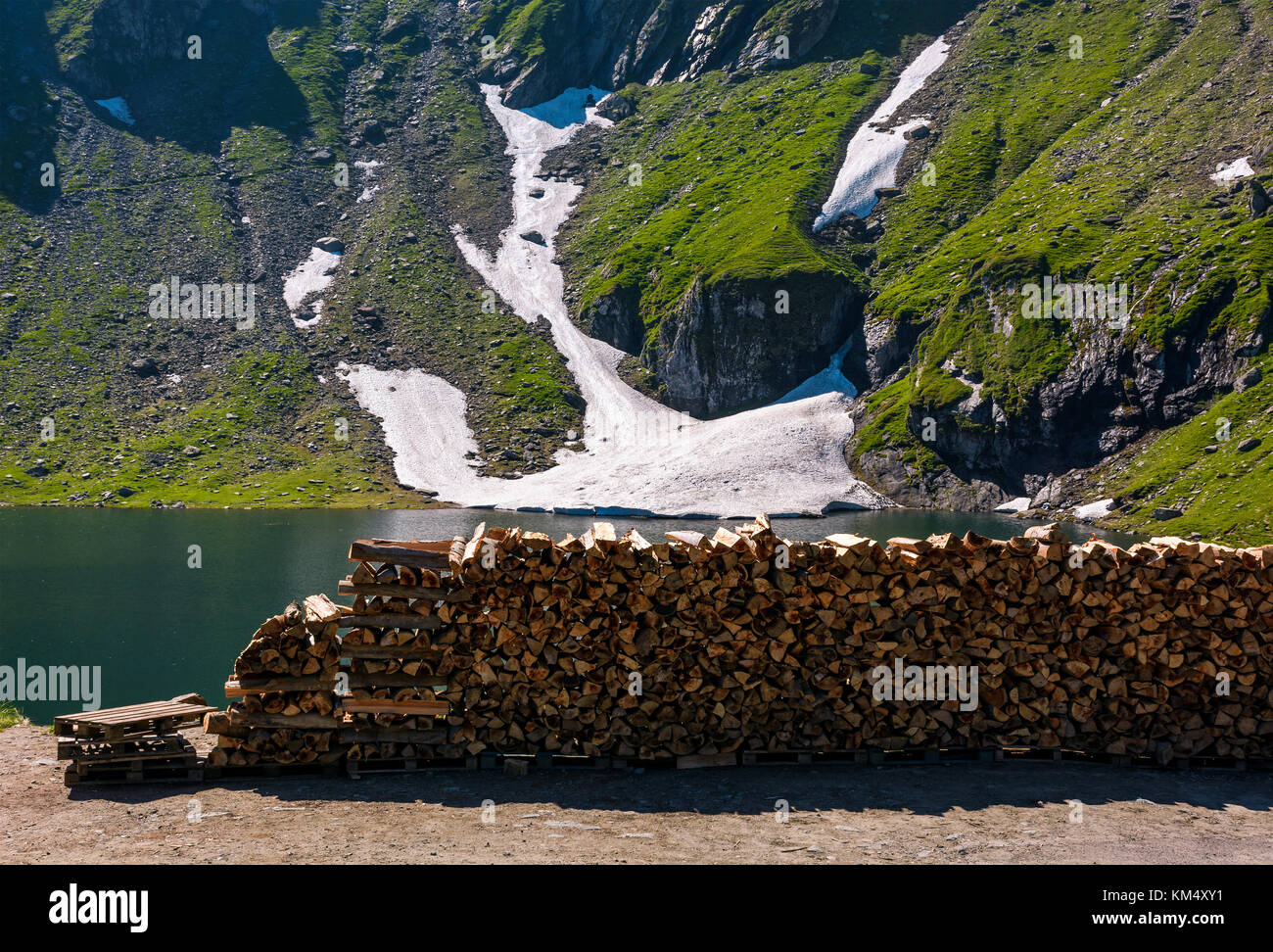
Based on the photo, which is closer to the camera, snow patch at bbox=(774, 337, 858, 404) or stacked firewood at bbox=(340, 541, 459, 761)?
stacked firewood at bbox=(340, 541, 459, 761)

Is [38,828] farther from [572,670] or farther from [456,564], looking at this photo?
[572,670]

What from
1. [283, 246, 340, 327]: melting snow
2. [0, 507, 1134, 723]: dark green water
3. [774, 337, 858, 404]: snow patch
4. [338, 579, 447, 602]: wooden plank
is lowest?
[0, 507, 1134, 723]: dark green water

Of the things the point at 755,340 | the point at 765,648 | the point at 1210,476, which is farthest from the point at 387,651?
the point at 755,340

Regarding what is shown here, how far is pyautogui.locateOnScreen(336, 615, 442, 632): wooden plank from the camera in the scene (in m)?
17.8

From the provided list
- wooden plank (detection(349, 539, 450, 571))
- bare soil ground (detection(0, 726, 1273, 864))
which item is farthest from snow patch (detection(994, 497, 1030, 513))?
wooden plank (detection(349, 539, 450, 571))

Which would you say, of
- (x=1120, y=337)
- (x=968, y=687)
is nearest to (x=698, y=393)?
(x=1120, y=337)

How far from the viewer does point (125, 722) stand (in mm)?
17344

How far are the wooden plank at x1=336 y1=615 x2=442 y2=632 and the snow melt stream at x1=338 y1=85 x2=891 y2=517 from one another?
113185mm

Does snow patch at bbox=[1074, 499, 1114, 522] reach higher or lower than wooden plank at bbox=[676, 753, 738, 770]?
higher

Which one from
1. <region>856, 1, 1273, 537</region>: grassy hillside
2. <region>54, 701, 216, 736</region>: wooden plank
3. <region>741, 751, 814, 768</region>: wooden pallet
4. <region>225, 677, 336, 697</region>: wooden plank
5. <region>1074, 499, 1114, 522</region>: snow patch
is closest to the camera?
<region>54, 701, 216, 736</region>: wooden plank

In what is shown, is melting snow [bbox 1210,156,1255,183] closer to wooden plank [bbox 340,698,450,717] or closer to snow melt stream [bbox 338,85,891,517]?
snow melt stream [bbox 338,85,891,517]

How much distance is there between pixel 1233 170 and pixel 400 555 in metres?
160

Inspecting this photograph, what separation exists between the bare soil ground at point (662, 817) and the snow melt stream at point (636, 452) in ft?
369
